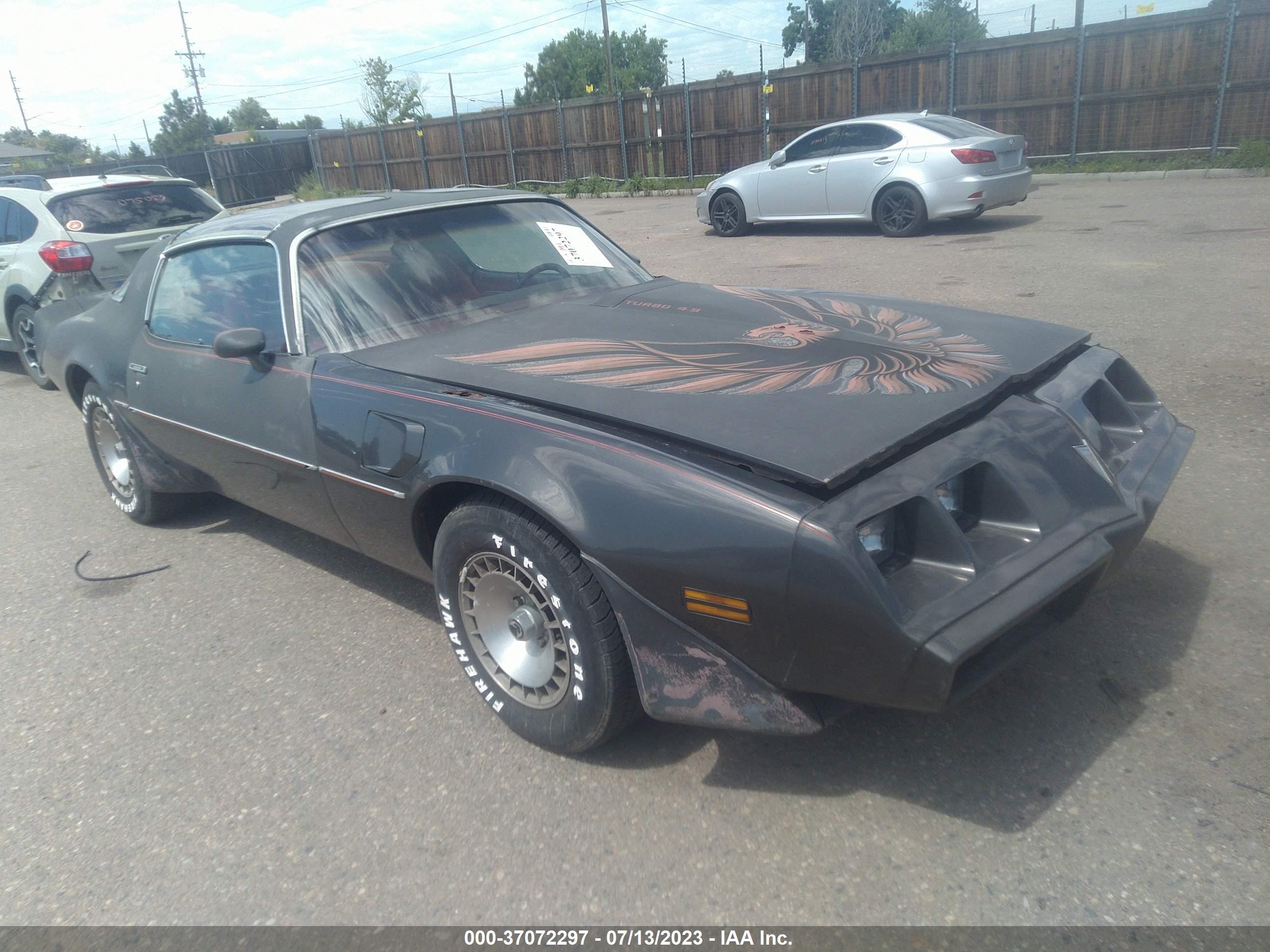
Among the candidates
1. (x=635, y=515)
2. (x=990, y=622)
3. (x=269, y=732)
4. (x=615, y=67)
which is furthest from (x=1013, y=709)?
(x=615, y=67)

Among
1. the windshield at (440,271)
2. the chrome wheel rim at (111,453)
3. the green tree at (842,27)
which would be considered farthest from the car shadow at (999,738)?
the green tree at (842,27)

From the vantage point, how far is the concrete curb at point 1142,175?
46.7 ft

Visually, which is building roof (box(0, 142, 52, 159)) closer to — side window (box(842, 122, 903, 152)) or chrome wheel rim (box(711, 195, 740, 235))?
chrome wheel rim (box(711, 195, 740, 235))

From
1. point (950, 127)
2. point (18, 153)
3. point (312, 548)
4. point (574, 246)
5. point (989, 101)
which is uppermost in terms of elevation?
point (18, 153)

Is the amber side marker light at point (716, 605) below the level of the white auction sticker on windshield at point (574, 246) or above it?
below

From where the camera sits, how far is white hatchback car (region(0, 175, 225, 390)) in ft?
24.7

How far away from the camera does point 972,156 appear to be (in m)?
10.9

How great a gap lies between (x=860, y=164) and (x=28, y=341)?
929 centimetres

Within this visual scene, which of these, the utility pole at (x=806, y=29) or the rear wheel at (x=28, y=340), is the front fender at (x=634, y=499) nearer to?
the rear wheel at (x=28, y=340)

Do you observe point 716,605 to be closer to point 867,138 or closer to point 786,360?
point 786,360

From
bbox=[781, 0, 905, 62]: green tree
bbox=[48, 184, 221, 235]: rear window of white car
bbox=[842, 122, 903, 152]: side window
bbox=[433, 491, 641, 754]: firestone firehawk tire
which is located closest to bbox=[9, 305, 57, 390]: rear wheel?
bbox=[48, 184, 221, 235]: rear window of white car

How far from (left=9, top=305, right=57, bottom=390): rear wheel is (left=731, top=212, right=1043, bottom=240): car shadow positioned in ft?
28.3

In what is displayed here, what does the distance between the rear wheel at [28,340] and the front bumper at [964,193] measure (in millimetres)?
9510

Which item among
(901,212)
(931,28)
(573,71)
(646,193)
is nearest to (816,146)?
(901,212)
